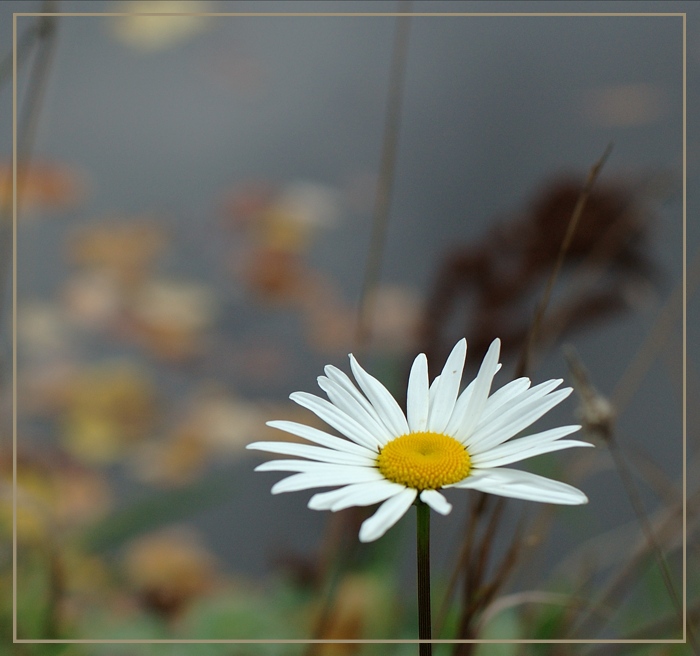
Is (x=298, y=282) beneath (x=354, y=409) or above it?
above

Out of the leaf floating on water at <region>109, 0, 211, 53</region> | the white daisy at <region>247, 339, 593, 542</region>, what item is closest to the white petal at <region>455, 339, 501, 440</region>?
the white daisy at <region>247, 339, 593, 542</region>

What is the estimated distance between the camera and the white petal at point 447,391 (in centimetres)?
15

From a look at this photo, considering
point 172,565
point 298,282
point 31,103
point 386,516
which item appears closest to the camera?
point 386,516

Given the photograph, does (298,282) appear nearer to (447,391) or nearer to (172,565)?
(172,565)

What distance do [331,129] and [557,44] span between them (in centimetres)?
20

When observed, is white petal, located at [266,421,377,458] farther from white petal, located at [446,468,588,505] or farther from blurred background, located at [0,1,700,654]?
blurred background, located at [0,1,700,654]

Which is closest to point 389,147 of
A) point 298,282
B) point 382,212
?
point 382,212

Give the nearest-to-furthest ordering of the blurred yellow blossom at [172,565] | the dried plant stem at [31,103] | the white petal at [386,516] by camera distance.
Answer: the white petal at [386,516]
the dried plant stem at [31,103]
the blurred yellow blossom at [172,565]

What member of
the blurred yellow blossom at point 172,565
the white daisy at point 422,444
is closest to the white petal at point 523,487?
the white daisy at point 422,444

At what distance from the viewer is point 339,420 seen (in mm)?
152

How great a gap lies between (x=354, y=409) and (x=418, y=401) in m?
0.01

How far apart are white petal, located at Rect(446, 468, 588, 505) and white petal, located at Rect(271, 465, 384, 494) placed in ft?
0.05

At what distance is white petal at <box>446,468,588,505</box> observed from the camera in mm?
118

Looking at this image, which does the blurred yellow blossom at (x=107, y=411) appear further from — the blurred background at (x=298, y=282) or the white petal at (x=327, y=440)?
the white petal at (x=327, y=440)
